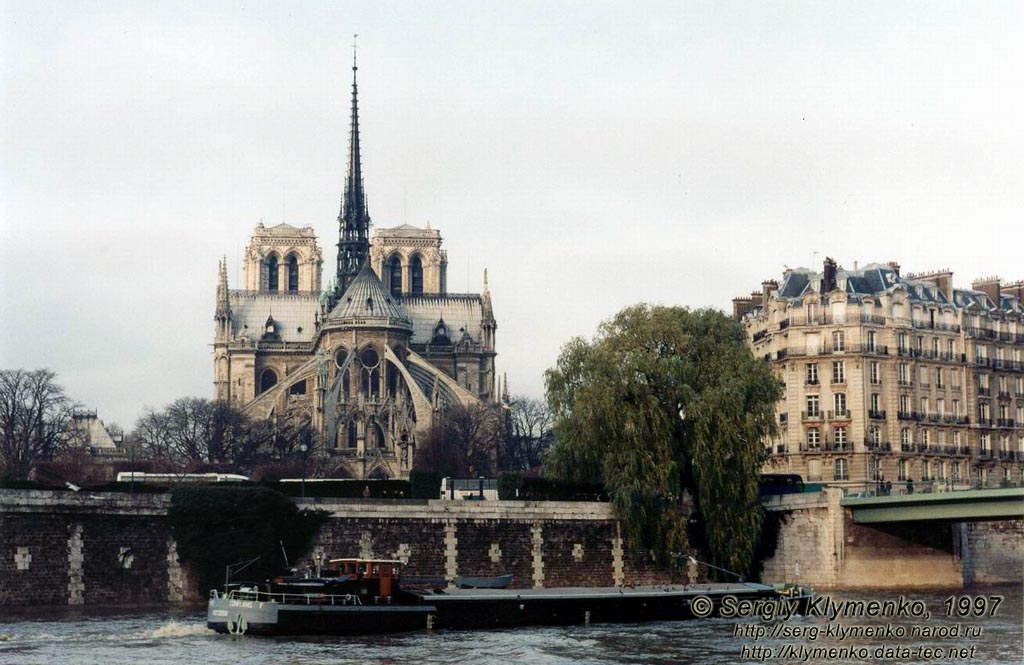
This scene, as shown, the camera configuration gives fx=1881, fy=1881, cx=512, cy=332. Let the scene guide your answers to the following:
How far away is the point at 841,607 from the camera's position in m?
64.7

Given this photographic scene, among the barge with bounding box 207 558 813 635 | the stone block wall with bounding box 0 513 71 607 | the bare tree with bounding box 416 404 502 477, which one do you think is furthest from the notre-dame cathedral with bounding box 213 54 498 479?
the barge with bounding box 207 558 813 635

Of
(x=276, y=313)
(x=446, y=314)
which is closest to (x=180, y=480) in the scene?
(x=276, y=313)

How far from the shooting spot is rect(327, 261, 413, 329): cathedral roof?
15038cm

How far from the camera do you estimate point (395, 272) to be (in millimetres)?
184750

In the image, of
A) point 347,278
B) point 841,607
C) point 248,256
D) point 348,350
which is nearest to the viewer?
point 841,607

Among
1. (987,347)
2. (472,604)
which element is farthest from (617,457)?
(987,347)

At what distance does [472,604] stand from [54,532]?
15.9 meters

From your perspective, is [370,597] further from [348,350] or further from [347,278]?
[347,278]

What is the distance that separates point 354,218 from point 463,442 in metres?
50.4

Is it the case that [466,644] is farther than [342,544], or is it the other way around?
[342,544]

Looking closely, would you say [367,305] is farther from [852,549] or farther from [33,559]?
[33,559]

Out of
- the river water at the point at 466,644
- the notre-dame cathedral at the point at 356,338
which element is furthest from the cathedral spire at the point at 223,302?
the river water at the point at 466,644

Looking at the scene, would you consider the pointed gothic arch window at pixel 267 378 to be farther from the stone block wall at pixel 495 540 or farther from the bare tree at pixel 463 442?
the stone block wall at pixel 495 540

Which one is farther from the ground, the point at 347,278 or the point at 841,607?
the point at 347,278
